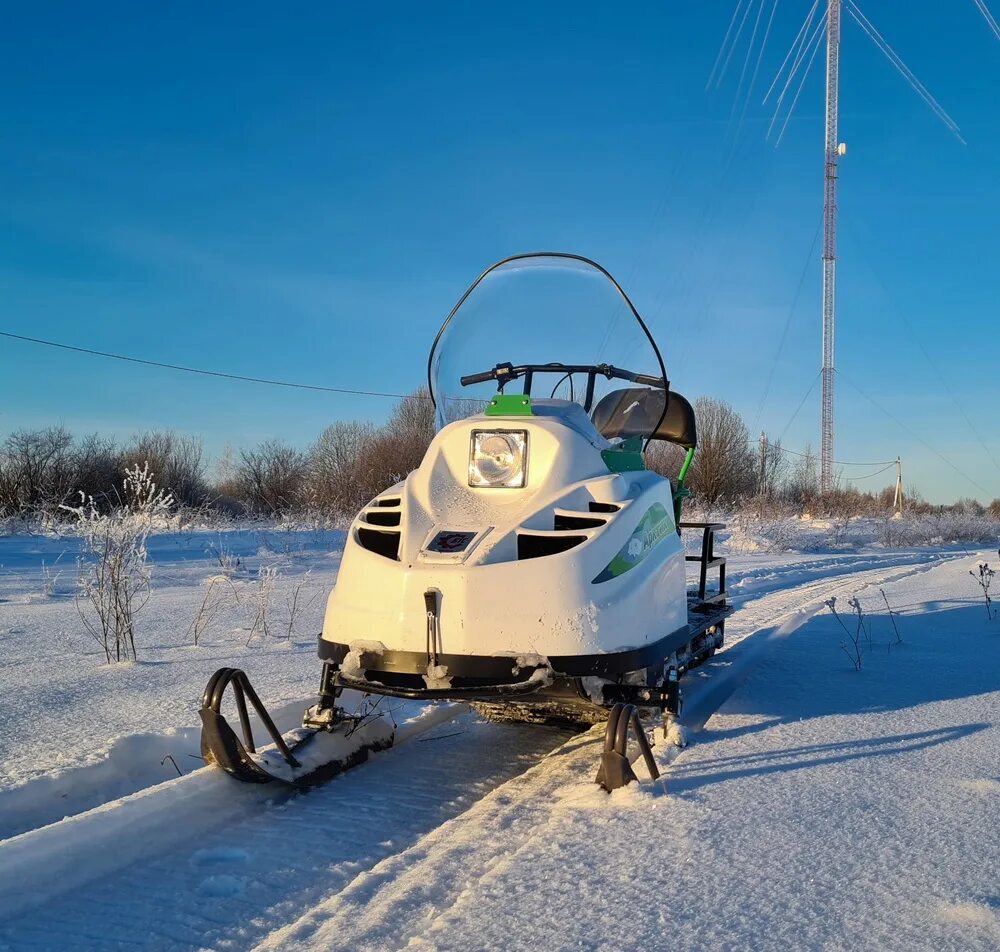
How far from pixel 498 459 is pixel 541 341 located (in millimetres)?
1002

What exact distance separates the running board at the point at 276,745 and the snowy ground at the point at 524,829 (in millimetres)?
78

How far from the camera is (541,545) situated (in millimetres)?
3121

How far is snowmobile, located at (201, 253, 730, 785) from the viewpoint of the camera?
290cm

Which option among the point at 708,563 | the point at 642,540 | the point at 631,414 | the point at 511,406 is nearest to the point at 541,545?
the point at 642,540

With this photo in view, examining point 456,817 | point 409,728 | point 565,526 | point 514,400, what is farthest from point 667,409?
point 456,817

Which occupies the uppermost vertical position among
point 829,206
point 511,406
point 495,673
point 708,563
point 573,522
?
point 829,206

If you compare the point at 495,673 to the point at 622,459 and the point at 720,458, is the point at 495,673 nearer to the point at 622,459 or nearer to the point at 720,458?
the point at 622,459

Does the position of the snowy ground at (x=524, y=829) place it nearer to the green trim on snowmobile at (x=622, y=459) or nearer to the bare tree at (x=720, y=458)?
the green trim on snowmobile at (x=622, y=459)

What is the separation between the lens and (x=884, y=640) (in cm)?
594

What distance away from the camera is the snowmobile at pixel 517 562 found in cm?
290

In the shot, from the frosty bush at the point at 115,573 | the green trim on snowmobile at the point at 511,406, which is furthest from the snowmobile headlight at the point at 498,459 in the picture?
the frosty bush at the point at 115,573

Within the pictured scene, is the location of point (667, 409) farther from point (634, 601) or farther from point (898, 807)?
point (898, 807)

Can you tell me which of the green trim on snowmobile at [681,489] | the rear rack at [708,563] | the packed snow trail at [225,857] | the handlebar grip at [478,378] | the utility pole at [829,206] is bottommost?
the packed snow trail at [225,857]

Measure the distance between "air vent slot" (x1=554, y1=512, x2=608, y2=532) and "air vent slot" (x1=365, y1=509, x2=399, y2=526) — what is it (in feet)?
2.20
